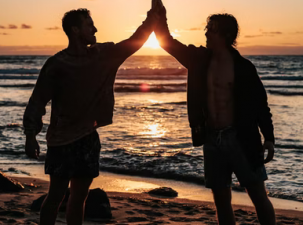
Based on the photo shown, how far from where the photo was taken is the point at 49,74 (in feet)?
11.5

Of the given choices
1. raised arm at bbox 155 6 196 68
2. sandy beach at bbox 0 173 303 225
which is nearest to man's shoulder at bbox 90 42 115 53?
raised arm at bbox 155 6 196 68

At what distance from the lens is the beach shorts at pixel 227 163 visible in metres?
3.57

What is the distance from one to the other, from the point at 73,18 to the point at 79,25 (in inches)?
2.7

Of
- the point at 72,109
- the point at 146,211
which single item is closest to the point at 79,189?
the point at 72,109

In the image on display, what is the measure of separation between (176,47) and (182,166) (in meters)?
5.12

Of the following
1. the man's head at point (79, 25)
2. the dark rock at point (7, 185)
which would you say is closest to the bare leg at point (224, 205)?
the man's head at point (79, 25)

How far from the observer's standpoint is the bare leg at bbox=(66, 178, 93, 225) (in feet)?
11.9

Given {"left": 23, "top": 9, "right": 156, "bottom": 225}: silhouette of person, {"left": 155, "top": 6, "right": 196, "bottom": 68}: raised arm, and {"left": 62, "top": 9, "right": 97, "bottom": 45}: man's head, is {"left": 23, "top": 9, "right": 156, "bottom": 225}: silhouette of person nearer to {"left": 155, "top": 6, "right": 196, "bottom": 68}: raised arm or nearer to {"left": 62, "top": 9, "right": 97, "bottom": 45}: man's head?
{"left": 62, "top": 9, "right": 97, "bottom": 45}: man's head

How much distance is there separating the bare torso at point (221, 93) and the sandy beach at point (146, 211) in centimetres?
217

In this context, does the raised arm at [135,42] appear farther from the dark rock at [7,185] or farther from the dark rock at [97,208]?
the dark rock at [7,185]

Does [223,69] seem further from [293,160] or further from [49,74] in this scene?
[293,160]

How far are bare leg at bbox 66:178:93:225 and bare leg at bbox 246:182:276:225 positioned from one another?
1227mm

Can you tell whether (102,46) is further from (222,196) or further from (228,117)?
(222,196)

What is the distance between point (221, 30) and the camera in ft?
11.9
